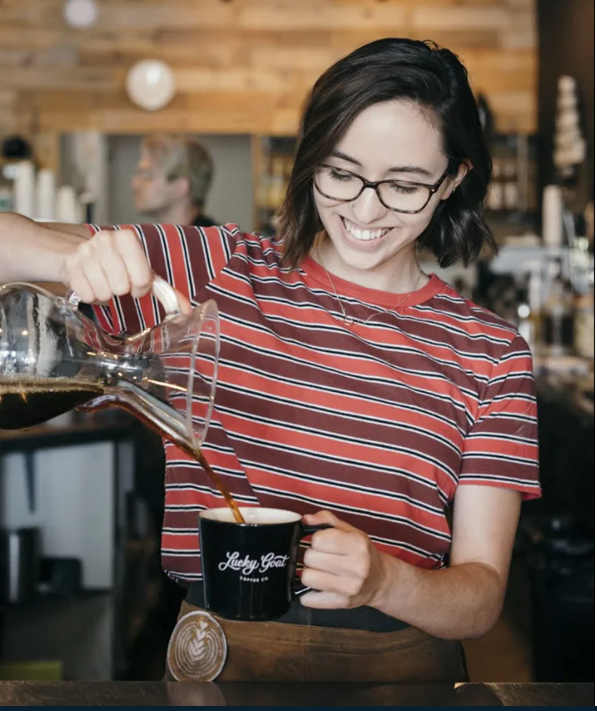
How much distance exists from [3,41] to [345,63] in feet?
18.2

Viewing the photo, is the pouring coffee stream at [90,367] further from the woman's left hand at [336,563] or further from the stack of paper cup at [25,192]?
the stack of paper cup at [25,192]

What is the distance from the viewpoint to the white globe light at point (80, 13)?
20.4 ft

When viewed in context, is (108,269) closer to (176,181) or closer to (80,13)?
(176,181)

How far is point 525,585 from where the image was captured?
297 centimetres

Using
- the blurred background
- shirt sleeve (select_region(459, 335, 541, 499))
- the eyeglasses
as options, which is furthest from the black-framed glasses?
the eyeglasses

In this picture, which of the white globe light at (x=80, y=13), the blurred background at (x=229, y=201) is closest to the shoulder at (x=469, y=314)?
the blurred background at (x=229, y=201)

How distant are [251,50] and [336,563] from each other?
554cm

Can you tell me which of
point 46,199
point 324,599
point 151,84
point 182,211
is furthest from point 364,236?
point 151,84

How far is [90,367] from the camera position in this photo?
988 mm

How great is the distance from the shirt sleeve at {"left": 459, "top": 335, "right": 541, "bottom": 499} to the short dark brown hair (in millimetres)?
288

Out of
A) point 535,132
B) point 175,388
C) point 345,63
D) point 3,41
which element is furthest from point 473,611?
point 3,41

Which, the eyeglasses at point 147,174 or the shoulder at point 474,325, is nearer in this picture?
the shoulder at point 474,325

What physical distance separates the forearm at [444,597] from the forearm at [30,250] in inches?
19.8

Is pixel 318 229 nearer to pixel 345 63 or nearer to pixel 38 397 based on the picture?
pixel 345 63
